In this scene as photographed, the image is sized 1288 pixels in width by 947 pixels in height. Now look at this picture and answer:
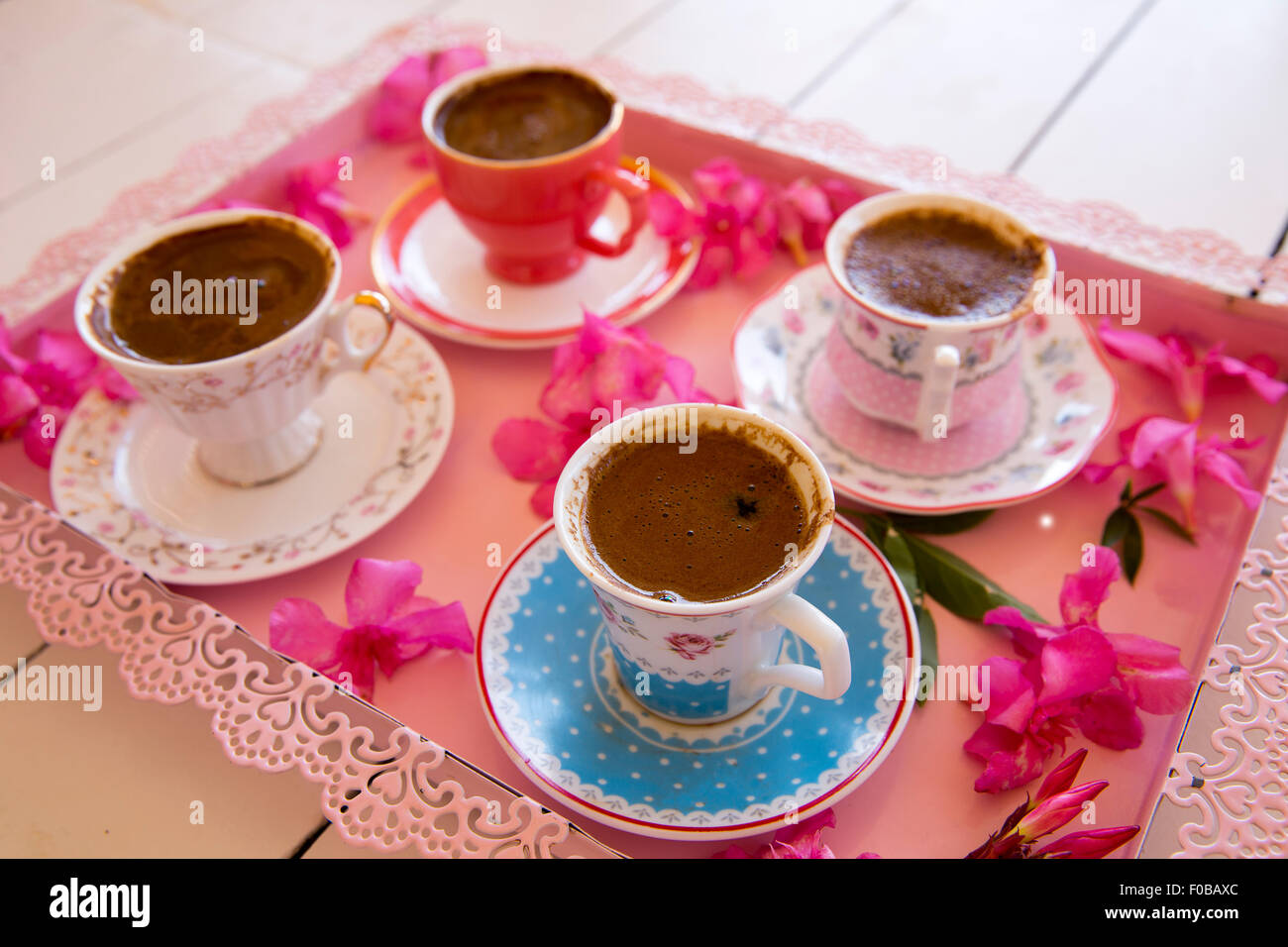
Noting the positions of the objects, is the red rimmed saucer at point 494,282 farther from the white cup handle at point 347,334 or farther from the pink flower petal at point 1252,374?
the pink flower petal at point 1252,374

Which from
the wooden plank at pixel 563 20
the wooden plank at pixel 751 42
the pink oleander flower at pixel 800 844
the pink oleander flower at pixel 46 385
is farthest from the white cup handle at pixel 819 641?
the wooden plank at pixel 563 20

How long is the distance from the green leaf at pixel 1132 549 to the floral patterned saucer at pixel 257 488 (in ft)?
2.41

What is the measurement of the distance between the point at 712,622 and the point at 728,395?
469 millimetres

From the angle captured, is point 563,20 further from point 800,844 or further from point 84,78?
point 800,844

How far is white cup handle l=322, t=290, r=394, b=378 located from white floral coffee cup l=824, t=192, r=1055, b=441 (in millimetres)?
502

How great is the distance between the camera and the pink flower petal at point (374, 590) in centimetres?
89

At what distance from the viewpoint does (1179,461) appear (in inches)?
37.9

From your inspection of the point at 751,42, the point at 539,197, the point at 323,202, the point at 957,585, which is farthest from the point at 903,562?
the point at 751,42

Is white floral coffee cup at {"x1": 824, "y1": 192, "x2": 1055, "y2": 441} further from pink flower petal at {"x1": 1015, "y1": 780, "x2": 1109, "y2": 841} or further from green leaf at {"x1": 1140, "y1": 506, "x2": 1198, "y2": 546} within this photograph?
pink flower petal at {"x1": 1015, "y1": 780, "x2": 1109, "y2": 841}

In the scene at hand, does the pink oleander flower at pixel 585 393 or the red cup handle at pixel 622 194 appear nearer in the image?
the pink oleander flower at pixel 585 393

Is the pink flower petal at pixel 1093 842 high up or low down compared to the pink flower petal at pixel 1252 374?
down

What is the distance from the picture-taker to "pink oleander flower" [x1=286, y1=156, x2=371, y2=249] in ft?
4.36
